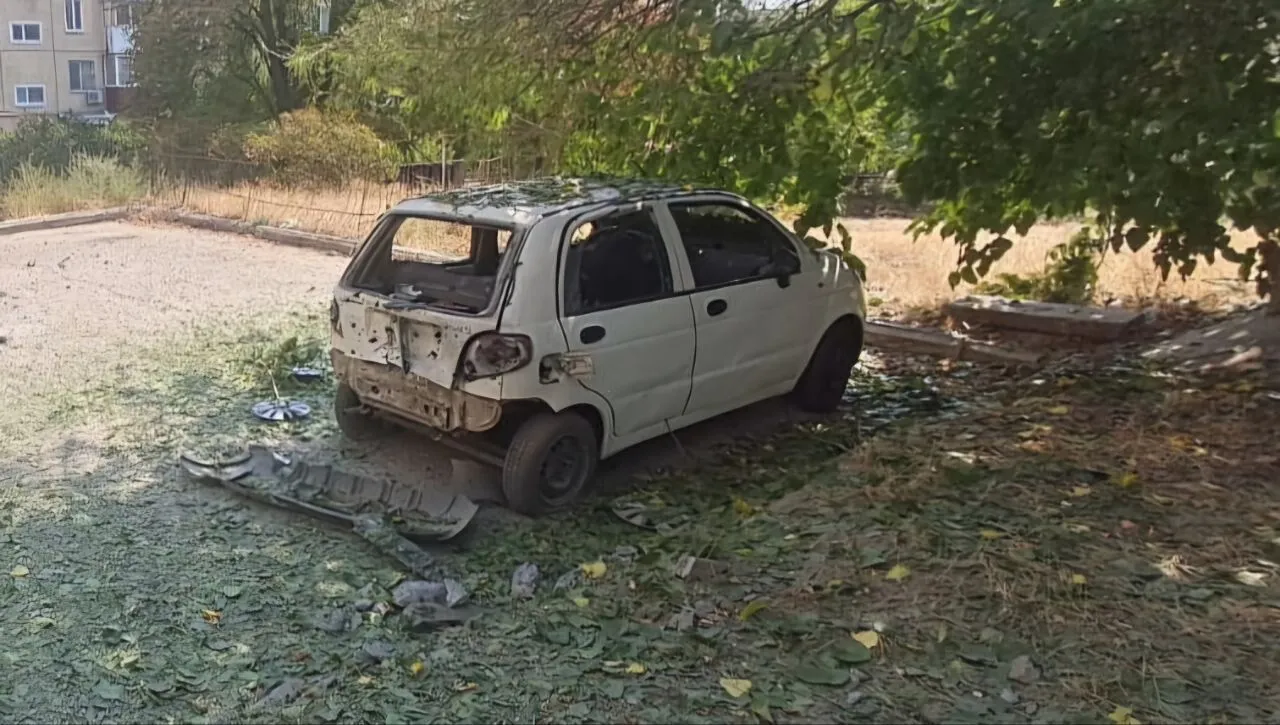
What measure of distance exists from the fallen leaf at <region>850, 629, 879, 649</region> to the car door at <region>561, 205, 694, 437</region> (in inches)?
83.8

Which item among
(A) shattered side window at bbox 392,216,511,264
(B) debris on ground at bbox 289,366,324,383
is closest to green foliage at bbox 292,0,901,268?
(A) shattered side window at bbox 392,216,511,264

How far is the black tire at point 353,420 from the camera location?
21.2 feet

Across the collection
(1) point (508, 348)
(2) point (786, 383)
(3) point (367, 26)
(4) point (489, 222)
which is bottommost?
(2) point (786, 383)

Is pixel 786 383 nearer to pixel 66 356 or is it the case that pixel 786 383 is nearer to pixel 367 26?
pixel 66 356

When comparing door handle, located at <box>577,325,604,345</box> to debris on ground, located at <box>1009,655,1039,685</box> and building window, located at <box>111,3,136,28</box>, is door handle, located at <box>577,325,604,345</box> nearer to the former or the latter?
debris on ground, located at <box>1009,655,1039,685</box>

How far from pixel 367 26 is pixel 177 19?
43.1 ft

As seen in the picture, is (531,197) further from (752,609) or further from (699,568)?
(752,609)

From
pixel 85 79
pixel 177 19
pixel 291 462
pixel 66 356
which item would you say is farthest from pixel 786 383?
pixel 177 19

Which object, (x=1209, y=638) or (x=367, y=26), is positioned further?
(x=367, y=26)

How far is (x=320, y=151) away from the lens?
63.8 feet

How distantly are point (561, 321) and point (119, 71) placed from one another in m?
23.6

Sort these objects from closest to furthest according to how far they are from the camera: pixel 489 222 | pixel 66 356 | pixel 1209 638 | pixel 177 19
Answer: pixel 1209 638 → pixel 489 222 → pixel 66 356 → pixel 177 19

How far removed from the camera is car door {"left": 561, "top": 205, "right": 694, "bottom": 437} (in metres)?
5.55

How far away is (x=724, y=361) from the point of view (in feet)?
20.8
